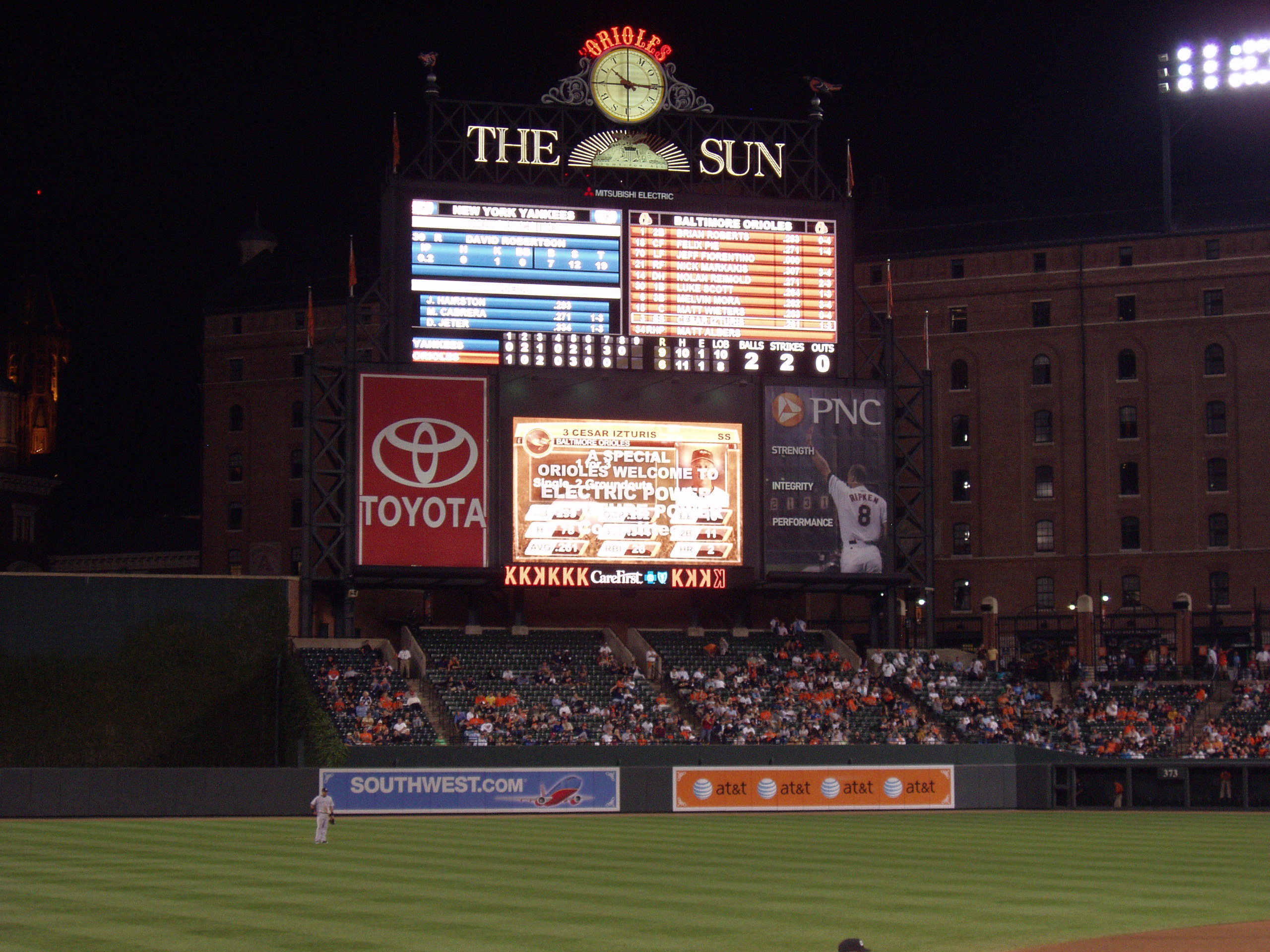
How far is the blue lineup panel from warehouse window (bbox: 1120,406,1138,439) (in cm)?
3098

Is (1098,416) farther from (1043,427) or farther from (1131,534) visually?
(1131,534)

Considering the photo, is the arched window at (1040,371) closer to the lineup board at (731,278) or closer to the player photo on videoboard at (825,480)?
the player photo on videoboard at (825,480)

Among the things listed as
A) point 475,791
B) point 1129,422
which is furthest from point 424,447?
point 1129,422

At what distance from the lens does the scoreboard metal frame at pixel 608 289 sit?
47.9 meters

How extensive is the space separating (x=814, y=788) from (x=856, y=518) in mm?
11023

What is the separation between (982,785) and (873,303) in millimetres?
34625

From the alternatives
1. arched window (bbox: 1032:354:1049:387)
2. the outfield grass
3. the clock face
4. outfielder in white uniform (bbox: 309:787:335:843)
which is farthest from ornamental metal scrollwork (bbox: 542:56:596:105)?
arched window (bbox: 1032:354:1049:387)

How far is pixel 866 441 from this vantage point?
50250 mm

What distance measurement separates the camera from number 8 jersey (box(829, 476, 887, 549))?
1970 inches

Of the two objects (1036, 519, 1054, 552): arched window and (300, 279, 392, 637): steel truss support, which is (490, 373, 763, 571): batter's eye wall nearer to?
(300, 279, 392, 637): steel truss support

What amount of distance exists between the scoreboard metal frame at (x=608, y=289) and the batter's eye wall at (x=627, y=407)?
530mm

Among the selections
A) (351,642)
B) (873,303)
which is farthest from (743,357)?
(873,303)

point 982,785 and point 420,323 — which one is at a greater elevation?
point 420,323

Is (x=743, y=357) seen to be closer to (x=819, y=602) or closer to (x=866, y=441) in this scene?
(x=866, y=441)
